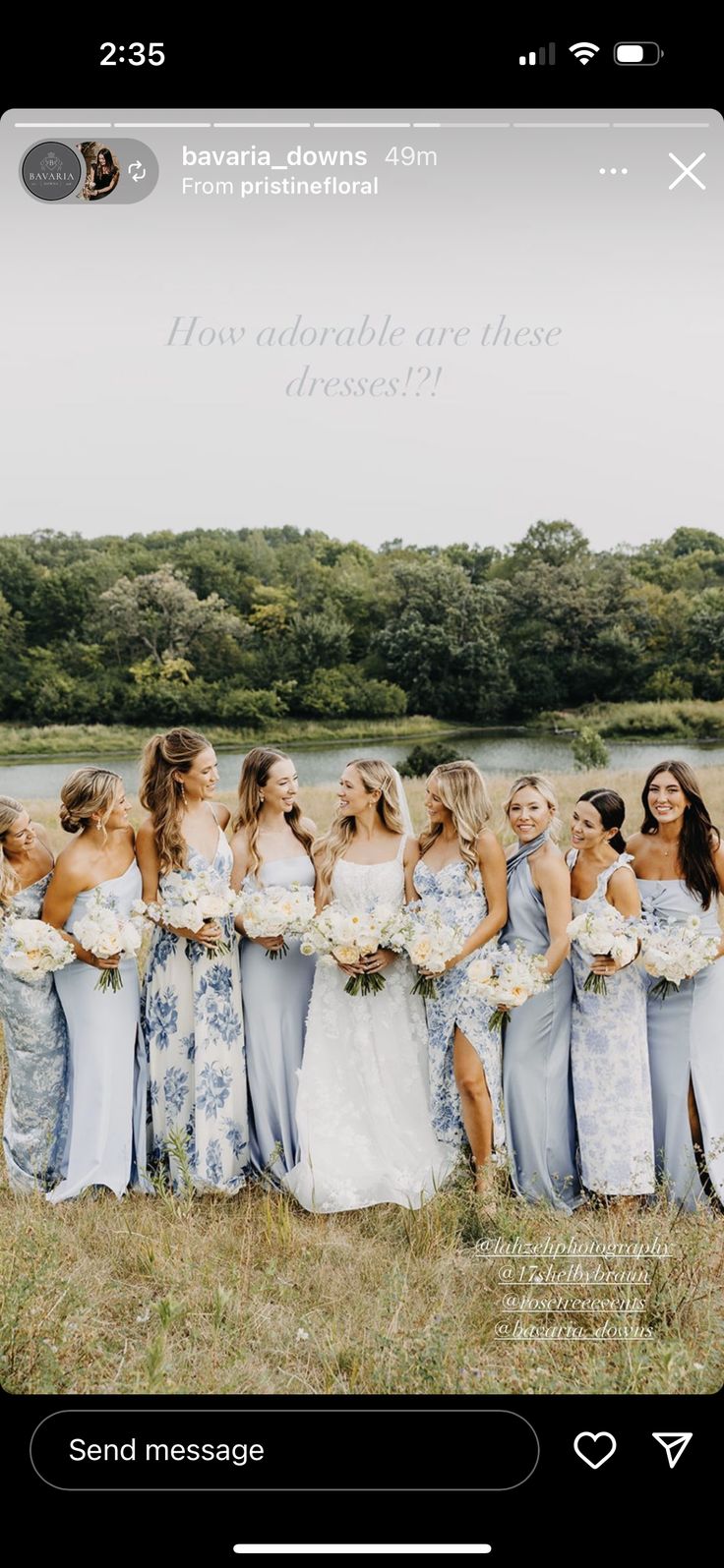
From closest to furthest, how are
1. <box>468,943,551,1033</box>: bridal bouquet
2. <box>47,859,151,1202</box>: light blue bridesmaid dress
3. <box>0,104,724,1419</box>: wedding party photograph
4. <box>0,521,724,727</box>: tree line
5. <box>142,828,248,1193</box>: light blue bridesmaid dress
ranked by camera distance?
<box>0,104,724,1419</box>: wedding party photograph < <box>0,521,724,727</box>: tree line < <box>468,943,551,1033</box>: bridal bouquet < <box>47,859,151,1202</box>: light blue bridesmaid dress < <box>142,828,248,1193</box>: light blue bridesmaid dress

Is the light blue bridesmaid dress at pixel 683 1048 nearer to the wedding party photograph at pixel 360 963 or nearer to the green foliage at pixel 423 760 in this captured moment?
the wedding party photograph at pixel 360 963

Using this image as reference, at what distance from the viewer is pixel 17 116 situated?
15.0 ft

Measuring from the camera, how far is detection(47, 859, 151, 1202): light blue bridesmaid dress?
20.8ft

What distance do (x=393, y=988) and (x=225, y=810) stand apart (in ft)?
4.38

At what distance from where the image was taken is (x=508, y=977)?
584 centimetres

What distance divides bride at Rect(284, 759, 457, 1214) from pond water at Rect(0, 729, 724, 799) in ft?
1.33

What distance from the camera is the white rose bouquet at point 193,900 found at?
620 centimetres

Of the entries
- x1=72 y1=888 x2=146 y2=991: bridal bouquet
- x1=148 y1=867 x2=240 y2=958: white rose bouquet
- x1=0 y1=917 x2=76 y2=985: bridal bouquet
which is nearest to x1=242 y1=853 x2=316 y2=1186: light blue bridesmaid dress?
x1=148 y1=867 x2=240 y2=958: white rose bouquet

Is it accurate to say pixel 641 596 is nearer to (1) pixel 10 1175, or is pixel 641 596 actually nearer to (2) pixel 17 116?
(2) pixel 17 116
